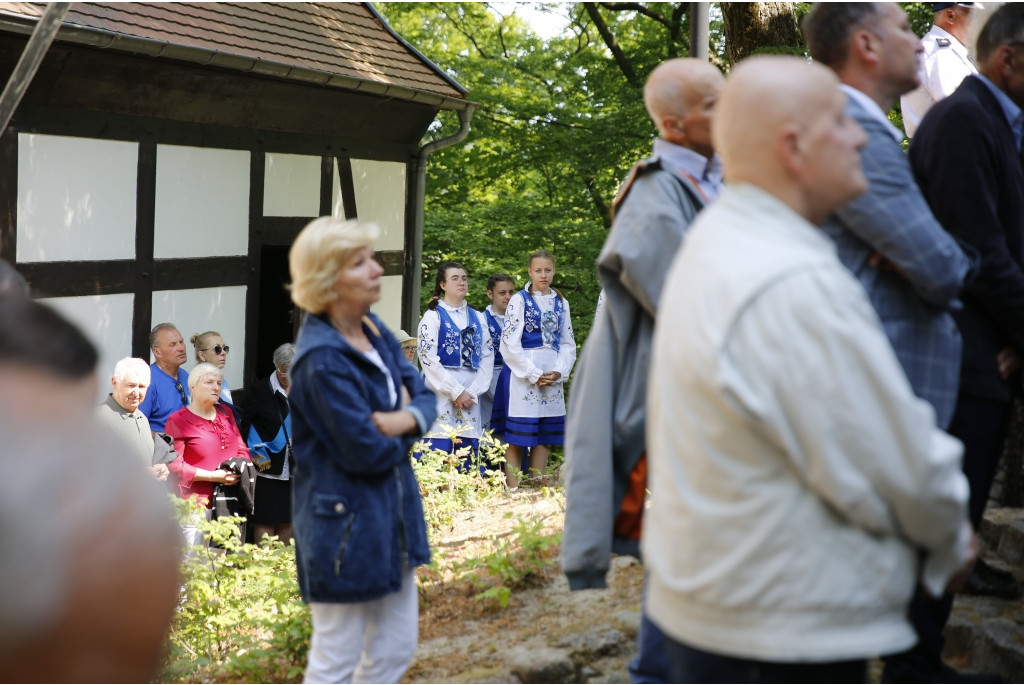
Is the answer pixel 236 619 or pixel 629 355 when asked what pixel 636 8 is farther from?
pixel 629 355

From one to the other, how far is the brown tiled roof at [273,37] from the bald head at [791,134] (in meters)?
6.09

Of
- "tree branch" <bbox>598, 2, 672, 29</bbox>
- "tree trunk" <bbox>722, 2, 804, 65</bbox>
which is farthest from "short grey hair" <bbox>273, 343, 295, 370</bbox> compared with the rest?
"tree branch" <bbox>598, 2, 672, 29</bbox>

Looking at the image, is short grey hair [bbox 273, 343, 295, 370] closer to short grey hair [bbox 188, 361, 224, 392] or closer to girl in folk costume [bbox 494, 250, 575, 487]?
short grey hair [bbox 188, 361, 224, 392]

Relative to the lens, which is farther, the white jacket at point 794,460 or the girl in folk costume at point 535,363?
the girl in folk costume at point 535,363

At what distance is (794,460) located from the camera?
5.60ft

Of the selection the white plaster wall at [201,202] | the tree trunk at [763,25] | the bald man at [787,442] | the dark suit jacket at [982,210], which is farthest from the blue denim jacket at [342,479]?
the white plaster wall at [201,202]

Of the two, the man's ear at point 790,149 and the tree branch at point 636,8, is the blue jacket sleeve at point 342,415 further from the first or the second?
the tree branch at point 636,8

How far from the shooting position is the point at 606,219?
1532 cm

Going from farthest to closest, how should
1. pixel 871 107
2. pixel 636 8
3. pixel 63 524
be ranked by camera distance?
1. pixel 636 8
2. pixel 871 107
3. pixel 63 524

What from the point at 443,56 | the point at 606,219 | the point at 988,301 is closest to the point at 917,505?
the point at 988,301

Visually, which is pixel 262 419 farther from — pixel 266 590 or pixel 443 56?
pixel 443 56

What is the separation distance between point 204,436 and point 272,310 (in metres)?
4.56

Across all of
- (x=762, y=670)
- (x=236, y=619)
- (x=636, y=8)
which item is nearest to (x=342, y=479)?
(x=762, y=670)

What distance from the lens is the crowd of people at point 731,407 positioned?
2.30ft
